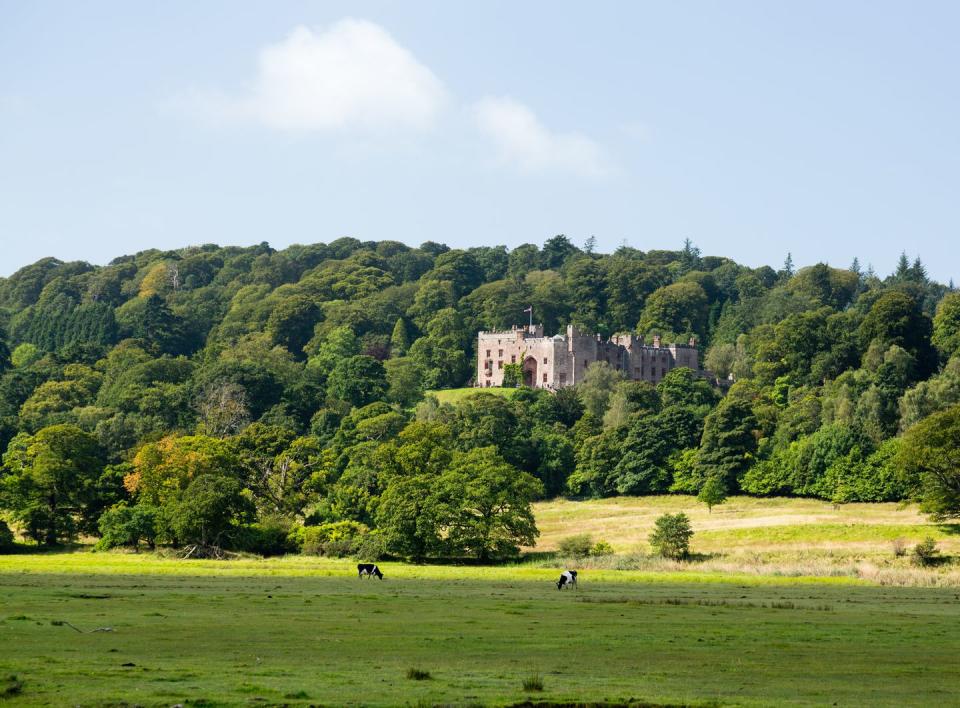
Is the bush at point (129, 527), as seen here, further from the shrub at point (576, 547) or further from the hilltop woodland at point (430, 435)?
the shrub at point (576, 547)

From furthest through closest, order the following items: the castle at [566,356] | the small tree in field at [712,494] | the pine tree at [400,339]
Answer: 1. the pine tree at [400,339]
2. the castle at [566,356]
3. the small tree in field at [712,494]

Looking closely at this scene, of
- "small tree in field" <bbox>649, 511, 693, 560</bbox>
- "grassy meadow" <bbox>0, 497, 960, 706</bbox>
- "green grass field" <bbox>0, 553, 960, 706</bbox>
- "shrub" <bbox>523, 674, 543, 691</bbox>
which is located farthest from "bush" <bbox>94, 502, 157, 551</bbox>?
"shrub" <bbox>523, 674, 543, 691</bbox>

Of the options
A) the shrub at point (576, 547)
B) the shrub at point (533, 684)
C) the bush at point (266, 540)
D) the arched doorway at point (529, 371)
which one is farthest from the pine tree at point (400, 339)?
the shrub at point (533, 684)

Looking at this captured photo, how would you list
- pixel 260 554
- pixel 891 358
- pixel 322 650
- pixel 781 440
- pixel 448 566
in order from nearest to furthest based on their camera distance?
pixel 322 650 → pixel 448 566 → pixel 260 554 → pixel 781 440 → pixel 891 358

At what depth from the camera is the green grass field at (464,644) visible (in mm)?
23578

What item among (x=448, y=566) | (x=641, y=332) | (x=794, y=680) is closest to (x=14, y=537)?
(x=448, y=566)

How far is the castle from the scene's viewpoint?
527ft

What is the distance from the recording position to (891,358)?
429ft

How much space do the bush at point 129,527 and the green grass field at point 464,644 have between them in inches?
1181

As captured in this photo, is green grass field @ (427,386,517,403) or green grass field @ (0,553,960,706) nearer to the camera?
green grass field @ (0,553,960,706)

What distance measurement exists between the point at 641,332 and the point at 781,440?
84.4m

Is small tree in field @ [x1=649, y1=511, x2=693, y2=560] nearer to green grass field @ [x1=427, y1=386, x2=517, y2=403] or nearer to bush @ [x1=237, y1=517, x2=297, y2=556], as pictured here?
bush @ [x1=237, y1=517, x2=297, y2=556]

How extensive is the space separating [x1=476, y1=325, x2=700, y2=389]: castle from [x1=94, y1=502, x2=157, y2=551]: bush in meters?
79.9

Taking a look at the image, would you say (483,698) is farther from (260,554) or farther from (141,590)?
(260,554)
